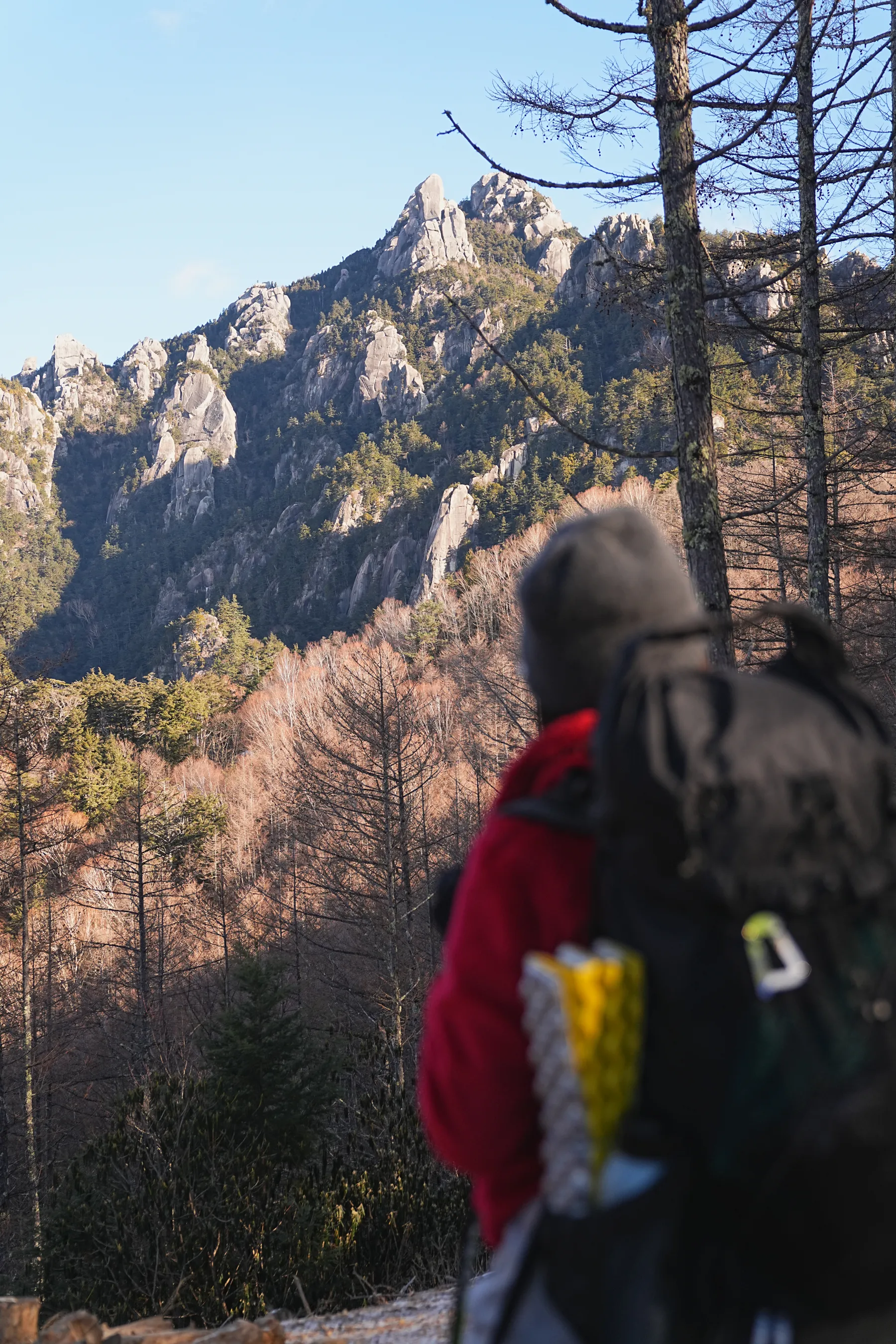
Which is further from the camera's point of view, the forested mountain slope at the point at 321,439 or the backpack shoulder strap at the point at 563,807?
the forested mountain slope at the point at 321,439

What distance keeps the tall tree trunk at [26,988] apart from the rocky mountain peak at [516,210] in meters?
133

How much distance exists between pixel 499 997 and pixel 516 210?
157 m

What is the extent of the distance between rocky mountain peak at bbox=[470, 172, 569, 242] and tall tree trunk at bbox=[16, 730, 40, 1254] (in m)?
133

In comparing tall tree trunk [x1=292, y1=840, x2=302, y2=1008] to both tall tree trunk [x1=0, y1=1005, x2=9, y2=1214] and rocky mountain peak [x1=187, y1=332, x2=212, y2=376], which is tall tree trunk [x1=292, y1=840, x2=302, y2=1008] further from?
rocky mountain peak [x1=187, y1=332, x2=212, y2=376]

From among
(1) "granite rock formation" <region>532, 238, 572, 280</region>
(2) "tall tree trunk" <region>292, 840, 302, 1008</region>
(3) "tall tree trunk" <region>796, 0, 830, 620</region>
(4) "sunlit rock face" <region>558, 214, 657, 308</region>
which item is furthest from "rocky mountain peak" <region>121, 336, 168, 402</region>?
(3) "tall tree trunk" <region>796, 0, 830, 620</region>

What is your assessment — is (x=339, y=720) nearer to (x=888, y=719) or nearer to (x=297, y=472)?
(x=888, y=719)

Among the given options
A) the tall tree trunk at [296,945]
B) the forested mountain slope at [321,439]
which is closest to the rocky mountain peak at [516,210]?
the forested mountain slope at [321,439]

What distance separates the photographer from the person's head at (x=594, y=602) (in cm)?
120

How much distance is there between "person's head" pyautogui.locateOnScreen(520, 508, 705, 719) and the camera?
1.20 meters

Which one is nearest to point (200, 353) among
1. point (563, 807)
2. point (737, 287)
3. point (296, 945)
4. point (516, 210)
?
point (516, 210)

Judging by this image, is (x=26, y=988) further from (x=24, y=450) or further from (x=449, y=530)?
(x=24, y=450)

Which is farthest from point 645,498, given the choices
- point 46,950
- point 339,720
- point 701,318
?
point 701,318

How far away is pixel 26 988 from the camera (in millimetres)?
16969

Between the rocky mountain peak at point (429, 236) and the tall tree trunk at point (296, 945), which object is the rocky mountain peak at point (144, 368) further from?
the tall tree trunk at point (296, 945)
